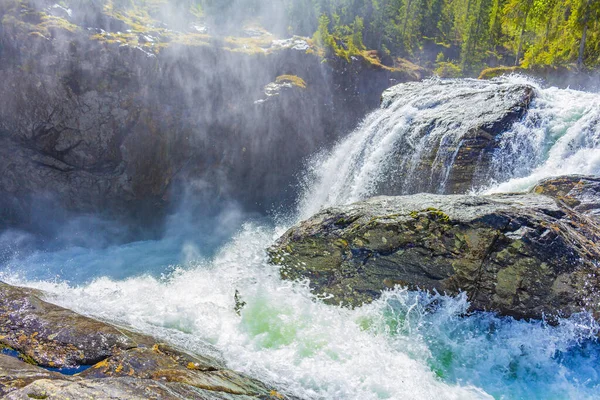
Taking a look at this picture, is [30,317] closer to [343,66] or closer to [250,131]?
[250,131]

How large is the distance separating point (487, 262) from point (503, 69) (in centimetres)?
3279

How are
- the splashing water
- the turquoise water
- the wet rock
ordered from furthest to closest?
the splashing water < the turquoise water < the wet rock

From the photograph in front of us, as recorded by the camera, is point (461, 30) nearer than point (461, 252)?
No

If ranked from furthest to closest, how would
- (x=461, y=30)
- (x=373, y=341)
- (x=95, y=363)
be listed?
(x=461, y=30) → (x=373, y=341) → (x=95, y=363)

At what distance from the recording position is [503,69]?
33.4m

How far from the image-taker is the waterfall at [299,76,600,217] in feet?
37.6

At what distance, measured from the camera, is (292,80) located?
26234 mm

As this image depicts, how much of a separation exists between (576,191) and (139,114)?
22.4 meters

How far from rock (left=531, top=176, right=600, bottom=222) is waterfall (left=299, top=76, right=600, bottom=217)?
104 centimetres

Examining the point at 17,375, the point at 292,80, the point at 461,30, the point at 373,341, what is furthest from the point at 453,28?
the point at 17,375

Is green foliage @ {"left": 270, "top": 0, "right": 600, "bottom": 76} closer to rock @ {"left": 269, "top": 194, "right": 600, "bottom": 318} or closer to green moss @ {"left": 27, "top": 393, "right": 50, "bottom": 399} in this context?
rock @ {"left": 269, "top": 194, "right": 600, "bottom": 318}

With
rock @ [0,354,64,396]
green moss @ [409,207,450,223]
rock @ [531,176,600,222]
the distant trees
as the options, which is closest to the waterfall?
rock @ [531,176,600,222]

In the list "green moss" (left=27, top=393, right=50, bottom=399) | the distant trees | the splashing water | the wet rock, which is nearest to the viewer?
"green moss" (left=27, top=393, right=50, bottom=399)

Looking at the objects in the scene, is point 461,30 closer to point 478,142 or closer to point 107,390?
point 478,142
